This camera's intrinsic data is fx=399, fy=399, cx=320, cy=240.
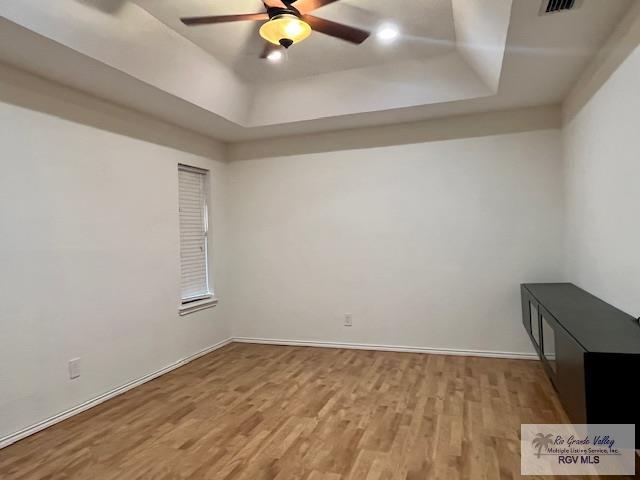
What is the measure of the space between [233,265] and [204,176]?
1181mm

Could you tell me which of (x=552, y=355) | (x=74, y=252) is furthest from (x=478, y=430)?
(x=74, y=252)

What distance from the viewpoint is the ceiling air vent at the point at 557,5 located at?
2.07 metres

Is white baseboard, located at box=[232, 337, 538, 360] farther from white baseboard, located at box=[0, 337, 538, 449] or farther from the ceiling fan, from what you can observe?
the ceiling fan

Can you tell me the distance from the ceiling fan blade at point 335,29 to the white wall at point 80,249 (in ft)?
6.72

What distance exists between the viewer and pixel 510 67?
2953mm

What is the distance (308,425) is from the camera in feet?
9.09

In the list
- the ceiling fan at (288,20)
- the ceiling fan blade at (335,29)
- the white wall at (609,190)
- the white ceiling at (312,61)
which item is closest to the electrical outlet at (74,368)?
the white ceiling at (312,61)

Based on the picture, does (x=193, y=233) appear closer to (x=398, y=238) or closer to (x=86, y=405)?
(x=86, y=405)

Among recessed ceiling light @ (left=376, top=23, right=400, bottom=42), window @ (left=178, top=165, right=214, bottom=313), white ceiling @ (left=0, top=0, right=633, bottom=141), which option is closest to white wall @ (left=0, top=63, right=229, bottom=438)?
window @ (left=178, top=165, right=214, bottom=313)

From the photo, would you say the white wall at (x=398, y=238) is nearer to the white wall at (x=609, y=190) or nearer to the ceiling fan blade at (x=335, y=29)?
the white wall at (x=609, y=190)

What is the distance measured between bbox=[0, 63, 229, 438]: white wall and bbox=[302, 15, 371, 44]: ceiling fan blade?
2.05 metres

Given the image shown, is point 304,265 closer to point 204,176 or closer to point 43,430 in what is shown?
point 204,176

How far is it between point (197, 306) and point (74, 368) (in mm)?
1511

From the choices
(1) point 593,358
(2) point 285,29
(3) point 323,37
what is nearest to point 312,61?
(3) point 323,37
